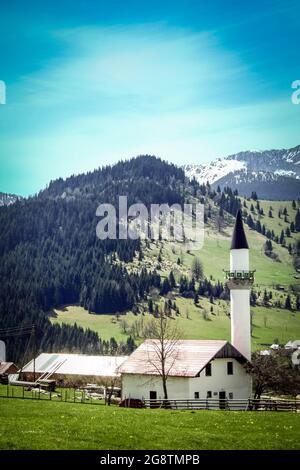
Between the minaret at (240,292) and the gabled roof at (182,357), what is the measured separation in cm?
282

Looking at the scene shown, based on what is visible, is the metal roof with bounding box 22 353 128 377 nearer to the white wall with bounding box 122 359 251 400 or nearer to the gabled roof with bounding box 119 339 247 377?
the gabled roof with bounding box 119 339 247 377

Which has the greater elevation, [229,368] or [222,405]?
[229,368]

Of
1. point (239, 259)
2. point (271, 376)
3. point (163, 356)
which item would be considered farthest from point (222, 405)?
point (239, 259)

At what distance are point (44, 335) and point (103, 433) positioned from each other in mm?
116913

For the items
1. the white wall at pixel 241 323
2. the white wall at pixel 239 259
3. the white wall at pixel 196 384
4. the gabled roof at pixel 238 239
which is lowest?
the white wall at pixel 196 384

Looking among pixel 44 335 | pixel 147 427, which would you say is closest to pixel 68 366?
pixel 44 335

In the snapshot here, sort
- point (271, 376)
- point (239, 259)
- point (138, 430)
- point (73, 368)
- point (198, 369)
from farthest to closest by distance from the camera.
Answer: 1. point (73, 368)
2. point (239, 259)
3. point (271, 376)
4. point (198, 369)
5. point (138, 430)

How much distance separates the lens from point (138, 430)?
92.0 feet

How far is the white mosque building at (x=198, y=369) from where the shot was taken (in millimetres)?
51656

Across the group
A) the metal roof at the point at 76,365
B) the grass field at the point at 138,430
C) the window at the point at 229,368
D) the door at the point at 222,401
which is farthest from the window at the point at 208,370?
the metal roof at the point at 76,365

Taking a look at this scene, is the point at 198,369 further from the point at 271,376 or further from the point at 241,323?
the point at 241,323

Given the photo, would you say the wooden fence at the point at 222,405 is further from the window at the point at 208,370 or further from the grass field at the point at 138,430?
the grass field at the point at 138,430

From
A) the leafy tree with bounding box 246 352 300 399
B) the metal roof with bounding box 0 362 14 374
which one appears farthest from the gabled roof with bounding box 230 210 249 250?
the metal roof with bounding box 0 362 14 374

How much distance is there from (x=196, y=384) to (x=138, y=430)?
24.4 meters
